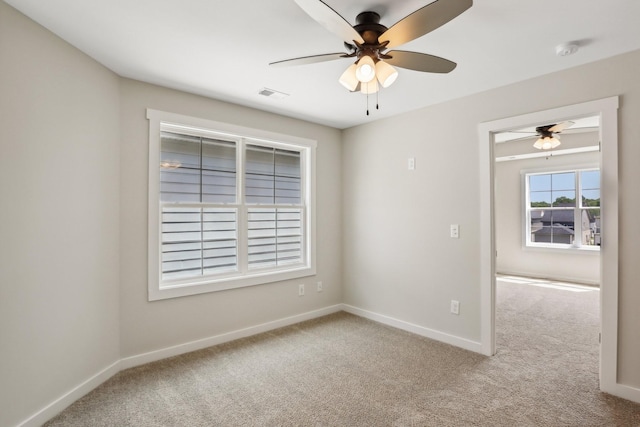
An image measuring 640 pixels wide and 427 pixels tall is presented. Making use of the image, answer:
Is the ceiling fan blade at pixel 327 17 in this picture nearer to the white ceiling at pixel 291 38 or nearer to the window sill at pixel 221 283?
the white ceiling at pixel 291 38

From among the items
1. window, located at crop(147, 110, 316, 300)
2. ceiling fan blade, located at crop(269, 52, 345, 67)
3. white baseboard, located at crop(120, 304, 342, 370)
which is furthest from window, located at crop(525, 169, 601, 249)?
ceiling fan blade, located at crop(269, 52, 345, 67)

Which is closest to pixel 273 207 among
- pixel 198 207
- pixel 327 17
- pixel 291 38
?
pixel 198 207

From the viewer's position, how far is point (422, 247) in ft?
11.8

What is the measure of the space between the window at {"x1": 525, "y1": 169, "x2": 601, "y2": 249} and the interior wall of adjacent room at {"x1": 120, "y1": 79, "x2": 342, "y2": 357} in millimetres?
5091

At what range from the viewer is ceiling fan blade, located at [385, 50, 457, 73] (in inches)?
74.3

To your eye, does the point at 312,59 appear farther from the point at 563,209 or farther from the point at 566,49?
the point at 563,209

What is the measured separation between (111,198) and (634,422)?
4098mm

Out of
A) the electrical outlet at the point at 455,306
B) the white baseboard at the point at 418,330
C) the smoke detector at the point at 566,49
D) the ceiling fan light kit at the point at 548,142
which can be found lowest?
the white baseboard at the point at 418,330

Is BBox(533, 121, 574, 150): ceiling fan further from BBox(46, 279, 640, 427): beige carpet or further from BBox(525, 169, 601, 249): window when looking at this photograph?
BBox(46, 279, 640, 427): beige carpet

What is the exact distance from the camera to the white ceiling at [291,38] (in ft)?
6.00

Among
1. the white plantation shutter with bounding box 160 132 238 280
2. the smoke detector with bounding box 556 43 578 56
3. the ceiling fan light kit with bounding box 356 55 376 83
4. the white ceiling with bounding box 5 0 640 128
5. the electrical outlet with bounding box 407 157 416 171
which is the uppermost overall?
the white ceiling with bounding box 5 0 640 128

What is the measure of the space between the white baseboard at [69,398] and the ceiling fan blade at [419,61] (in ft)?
10.2

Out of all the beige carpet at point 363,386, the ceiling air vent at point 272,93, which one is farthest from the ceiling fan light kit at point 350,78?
the beige carpet at point 363,386

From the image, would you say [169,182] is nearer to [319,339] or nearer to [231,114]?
[231,114]
